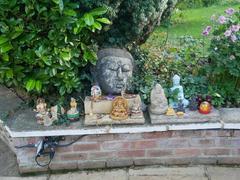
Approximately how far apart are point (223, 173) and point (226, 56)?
0.99 metres

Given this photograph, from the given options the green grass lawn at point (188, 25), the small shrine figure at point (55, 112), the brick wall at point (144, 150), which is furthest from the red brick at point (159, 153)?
the green grass lawn at point (188, 25)

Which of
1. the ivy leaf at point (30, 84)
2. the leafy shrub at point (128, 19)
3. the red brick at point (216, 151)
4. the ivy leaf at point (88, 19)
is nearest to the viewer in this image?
the ivy leaf at point (88, 19)

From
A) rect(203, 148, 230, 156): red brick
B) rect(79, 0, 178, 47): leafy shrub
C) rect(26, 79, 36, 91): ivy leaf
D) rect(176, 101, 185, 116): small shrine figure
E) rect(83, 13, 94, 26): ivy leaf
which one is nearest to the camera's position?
rect(83, 13, 94, 26): ivy leaf

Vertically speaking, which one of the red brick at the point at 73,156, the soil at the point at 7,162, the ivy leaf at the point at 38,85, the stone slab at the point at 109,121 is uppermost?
the ivy leaf at the point at 38,85

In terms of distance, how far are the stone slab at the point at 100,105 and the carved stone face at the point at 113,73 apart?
0.18m

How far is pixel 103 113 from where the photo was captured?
326cm

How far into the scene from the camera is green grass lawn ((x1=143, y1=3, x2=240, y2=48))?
218 inches

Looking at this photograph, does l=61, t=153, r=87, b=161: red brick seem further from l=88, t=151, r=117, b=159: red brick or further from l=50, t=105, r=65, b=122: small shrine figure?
l=50, t=105, r=65, b=122: small shrine figure

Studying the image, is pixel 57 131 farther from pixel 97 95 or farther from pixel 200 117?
pixel 200 117

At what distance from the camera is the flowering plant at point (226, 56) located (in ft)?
11.0

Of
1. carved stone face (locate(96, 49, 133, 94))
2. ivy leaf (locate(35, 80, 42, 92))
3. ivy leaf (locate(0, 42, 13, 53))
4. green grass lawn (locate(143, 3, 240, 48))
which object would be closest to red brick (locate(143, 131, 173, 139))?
carved stone face (locate(96, 49, 133, 94))

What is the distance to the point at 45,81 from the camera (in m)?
3.20

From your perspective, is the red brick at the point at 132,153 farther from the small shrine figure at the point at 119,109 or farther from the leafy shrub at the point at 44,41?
the leafy shrub at the point at 44,41

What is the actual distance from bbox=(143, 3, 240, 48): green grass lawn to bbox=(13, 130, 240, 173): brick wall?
1.94m
